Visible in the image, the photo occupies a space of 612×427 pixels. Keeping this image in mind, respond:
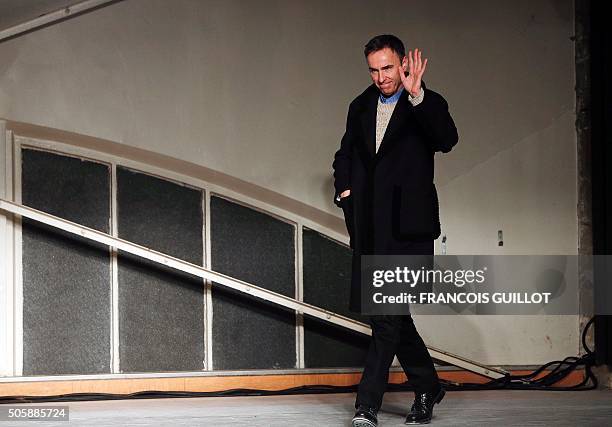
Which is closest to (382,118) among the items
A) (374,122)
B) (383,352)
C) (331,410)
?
(374,122)

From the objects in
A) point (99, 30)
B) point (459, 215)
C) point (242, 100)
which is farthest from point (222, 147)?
point (459, 215)

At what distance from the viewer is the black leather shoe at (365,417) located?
2887 millimetres

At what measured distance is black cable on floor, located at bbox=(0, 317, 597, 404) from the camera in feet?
12.4

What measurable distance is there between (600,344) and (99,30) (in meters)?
2.49

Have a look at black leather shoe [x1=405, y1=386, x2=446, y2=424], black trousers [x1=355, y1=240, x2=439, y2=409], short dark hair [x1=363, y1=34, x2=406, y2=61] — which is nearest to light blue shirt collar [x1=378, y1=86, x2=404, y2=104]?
short dark hair [x1=363, y1=34, x2=406, y2=61]

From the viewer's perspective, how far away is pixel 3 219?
12.7 feet

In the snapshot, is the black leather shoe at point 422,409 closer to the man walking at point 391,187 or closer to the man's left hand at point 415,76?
the man walking at point 391,187

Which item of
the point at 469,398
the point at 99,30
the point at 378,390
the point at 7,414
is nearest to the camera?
the point at 378,390

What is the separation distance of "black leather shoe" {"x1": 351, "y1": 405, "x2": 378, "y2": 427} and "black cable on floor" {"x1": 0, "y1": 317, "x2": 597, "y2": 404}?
1022 mm

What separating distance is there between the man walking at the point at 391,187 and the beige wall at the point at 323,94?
0.94 metres

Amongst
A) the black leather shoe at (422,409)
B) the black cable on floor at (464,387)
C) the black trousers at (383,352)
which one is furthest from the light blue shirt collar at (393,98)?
the black cable on floor at (464,387)

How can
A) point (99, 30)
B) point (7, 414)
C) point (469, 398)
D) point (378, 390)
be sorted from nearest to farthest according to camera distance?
point (378, 390)
point (7, 414)
point (469, 398)
point (99, 30)

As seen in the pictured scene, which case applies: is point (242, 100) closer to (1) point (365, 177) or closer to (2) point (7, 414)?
(1) point (365, 177)

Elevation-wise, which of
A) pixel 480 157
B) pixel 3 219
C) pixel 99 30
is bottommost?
pixel 3 219
